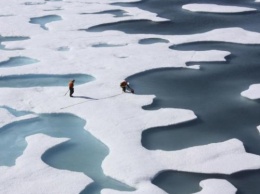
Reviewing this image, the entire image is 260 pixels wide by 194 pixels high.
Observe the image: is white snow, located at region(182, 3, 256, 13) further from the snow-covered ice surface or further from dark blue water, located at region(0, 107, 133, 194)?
dark blue water, located at region(0, 107, 133, 194)

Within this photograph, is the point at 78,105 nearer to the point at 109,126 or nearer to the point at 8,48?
the point at 109,126

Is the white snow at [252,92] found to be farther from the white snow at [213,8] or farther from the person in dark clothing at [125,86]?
the white snow at [213,8]

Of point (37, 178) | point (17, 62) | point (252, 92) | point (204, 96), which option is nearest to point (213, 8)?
point (252, 92)

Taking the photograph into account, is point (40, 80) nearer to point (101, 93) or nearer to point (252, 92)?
point (101, 93)

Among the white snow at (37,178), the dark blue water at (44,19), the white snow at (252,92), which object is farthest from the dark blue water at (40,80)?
the dark blue water at (44,19)

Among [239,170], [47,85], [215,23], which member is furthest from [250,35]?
[239,170]
